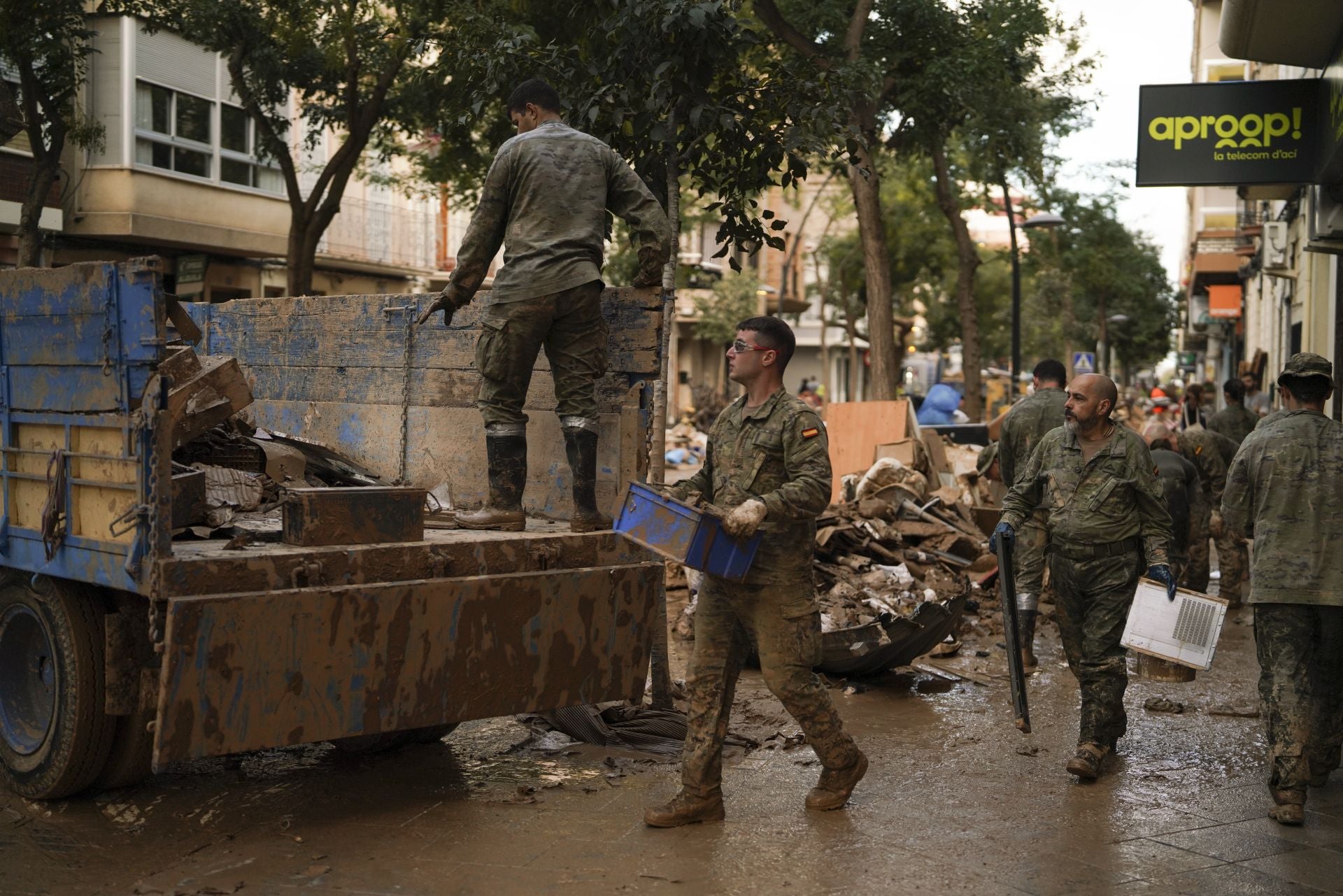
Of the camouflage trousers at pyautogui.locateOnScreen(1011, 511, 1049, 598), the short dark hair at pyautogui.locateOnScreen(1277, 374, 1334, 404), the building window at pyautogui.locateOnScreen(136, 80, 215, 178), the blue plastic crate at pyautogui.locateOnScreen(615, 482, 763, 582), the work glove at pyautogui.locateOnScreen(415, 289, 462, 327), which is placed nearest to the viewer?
the blue plastic crate at pyautogui.locateOnScreen(615, 482, 763, 582)

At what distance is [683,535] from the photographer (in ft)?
16.0

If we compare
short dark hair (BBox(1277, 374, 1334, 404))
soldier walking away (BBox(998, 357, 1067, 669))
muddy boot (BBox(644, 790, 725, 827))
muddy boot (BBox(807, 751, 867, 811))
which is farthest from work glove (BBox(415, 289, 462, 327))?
soldier walking away (BBox(998, 357, 1067, 669))

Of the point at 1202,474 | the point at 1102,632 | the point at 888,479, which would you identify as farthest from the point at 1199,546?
the point at 1102,632

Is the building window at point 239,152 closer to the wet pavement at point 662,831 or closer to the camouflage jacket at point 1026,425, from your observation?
the camouflage jacket at point 1026,425

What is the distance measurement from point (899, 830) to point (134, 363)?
3.18m

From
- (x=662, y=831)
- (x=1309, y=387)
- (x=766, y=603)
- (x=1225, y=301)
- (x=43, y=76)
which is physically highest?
(x=43, y=76)

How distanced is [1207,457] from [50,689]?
906 cm

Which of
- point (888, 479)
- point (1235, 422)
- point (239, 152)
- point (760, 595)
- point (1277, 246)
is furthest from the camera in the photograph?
point (239, 152)

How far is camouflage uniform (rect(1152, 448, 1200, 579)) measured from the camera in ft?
34.1

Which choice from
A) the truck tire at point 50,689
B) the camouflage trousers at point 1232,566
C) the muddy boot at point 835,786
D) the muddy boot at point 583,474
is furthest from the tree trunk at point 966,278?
the truck tire at point 50,689

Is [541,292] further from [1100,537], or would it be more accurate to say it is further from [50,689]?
[1100,537]

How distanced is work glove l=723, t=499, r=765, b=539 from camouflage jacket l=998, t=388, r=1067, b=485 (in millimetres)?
4443

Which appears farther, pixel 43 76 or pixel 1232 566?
pixel 43 76

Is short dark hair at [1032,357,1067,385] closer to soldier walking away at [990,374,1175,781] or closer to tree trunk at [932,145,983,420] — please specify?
soldier walking away at [990,374,1175,781]
